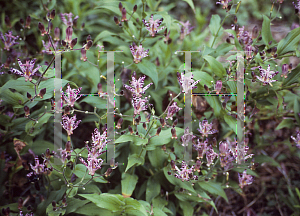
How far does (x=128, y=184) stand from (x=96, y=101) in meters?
0.42

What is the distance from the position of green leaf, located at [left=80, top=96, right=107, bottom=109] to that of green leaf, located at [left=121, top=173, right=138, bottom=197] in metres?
0.34

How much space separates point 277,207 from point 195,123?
0.78 metres

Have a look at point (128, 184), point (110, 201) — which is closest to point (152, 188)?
point (128, 184)

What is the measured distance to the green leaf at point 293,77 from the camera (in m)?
1.22

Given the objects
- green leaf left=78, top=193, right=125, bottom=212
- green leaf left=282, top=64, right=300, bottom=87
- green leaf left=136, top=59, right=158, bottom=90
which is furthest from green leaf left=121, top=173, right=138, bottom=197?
green leaf left=282, top=64, right=300, bottom=87

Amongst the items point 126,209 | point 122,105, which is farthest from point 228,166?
point 122,105

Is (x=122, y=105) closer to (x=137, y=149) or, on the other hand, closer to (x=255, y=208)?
(x=137, y=149)

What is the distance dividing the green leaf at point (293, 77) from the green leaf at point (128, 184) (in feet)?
2.73

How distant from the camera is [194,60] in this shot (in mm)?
1911

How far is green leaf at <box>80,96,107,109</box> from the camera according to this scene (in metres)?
1.25

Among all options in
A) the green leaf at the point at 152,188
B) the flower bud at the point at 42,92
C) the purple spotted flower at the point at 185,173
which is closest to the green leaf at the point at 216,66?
the purple spotted flower at the point at 185,173

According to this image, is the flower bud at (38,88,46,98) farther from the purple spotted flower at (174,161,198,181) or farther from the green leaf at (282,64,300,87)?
the green leaf at (282,64,300,87)

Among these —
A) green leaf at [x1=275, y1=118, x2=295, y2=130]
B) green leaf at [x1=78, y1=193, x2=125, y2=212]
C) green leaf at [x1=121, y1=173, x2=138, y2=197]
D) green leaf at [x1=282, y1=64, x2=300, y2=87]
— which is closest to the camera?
green leaf at [x1=78, y1=193, x2=125, y2=212]

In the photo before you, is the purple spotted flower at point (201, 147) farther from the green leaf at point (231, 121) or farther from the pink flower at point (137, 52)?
the pink flower at point (137, 52)
